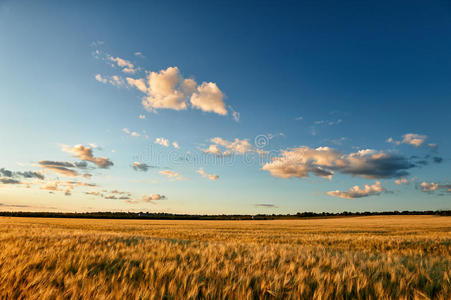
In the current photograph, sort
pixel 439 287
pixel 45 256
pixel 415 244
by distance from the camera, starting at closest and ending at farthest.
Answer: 1. pixel 439 287
2. pixel 45 256
3. pixel 415 244

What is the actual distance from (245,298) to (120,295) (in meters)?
1.02

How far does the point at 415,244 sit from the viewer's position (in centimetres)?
1043

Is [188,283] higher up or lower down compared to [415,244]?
higher up

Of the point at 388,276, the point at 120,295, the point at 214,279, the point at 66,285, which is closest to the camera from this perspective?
the point at 120,295

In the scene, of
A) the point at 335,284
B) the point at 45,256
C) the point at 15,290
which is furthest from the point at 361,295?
the point at 45,256

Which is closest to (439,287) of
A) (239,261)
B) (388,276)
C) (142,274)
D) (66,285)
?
(388,276)

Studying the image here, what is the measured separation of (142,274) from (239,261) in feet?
4.78

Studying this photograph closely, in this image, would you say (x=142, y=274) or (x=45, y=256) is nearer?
(x=142, y=274)

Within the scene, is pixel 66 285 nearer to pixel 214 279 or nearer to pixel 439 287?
pixel 214 279

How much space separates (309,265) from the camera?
146 inches

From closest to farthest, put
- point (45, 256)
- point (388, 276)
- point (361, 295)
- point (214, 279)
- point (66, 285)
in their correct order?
point (66, 285) < point (361, 295) < point (214, 279) < point (388, 276) < point (45, 256)

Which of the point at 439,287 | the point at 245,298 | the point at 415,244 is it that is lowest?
the point at 415,244

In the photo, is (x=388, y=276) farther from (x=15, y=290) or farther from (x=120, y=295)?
(x=15, y=290)

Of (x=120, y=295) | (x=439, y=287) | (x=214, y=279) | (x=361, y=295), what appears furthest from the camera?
(x=439, y=287)
